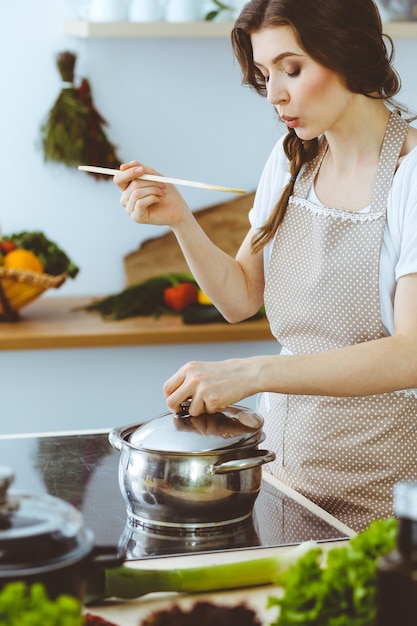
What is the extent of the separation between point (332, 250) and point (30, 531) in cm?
121

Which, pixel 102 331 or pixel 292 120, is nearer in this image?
pixel 292 120

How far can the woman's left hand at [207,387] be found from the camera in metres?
1.46

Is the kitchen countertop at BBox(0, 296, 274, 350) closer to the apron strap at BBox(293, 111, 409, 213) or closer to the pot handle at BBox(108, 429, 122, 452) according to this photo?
the apron strap at BBox(293, 111, 409, 213)

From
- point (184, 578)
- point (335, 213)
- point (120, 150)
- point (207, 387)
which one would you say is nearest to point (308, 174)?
point (335, 213)

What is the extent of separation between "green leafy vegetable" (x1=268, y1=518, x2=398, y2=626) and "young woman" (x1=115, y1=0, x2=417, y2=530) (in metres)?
0.70

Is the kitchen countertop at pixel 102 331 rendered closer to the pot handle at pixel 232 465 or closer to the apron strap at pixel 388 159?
the apron strap at pixel 388 159

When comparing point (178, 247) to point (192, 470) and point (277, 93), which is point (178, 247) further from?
point (192, 470)

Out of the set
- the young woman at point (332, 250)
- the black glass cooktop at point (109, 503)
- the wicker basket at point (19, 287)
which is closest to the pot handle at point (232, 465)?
the black glass cooktop at point (109, 503)

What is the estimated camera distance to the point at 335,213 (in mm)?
1908

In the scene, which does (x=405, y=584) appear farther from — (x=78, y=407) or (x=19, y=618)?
(x=78, y=407)

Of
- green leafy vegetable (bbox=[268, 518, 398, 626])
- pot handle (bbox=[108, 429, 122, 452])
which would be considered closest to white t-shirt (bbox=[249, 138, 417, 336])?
pot handle (bbox=[108, 429, 122, 452])

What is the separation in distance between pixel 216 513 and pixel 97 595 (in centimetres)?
32

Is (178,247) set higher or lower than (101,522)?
higher

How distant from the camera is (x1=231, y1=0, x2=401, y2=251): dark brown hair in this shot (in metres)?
1.72
